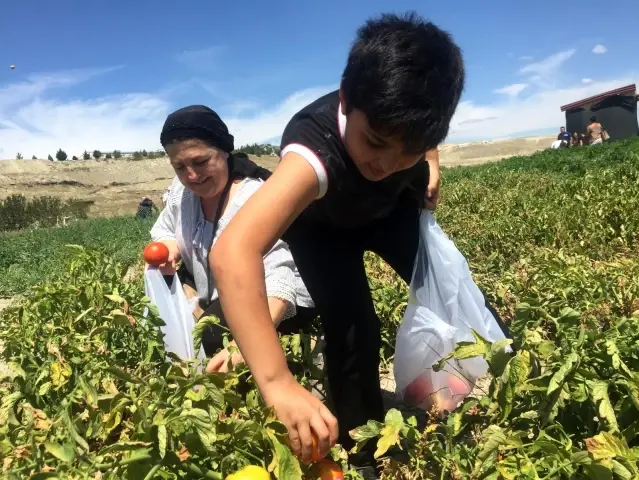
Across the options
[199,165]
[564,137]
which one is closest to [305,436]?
[199,165]

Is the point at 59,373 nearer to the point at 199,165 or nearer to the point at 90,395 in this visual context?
the point at 90,395

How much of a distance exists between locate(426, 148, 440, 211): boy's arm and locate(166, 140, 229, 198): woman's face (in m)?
0.90

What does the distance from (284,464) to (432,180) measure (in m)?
1.30

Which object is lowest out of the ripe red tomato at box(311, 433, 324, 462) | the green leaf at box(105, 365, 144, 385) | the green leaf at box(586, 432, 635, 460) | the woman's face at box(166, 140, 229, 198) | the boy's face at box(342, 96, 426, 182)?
the green leaf at box(586, 432, 635, 460)

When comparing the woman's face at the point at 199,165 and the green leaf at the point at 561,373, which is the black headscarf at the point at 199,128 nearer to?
the woman's face at the point at 199,165

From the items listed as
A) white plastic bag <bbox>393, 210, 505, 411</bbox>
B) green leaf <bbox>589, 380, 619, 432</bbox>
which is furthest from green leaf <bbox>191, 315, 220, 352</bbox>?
green leaf <bbox>589, 380, 619, 432</bbox>

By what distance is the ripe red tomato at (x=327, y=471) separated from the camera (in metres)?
1.38

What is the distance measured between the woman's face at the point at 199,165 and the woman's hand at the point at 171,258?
275mm

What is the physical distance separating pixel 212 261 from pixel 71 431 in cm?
43

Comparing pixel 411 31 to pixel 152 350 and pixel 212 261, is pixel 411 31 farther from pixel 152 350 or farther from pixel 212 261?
pixel 152 350

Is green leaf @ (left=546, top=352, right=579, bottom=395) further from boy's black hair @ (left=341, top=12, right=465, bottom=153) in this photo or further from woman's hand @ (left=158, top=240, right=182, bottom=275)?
woman's hand @ (left=158, top=240, right=182, bottom=275)

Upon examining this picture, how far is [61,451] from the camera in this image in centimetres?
102

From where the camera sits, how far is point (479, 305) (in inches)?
81.4

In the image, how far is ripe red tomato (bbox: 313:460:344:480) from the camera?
54.2 inches
